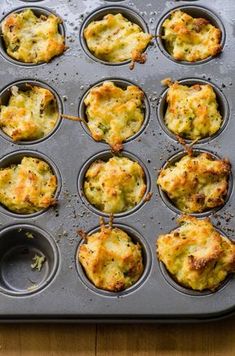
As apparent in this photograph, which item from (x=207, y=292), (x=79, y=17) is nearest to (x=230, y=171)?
(x=207, y=292)

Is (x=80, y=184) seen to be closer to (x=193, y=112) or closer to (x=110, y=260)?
(x=110, y=260)

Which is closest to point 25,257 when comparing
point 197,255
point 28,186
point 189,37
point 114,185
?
point 28,186

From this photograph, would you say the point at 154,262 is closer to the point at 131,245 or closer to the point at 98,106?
the point at 131,245

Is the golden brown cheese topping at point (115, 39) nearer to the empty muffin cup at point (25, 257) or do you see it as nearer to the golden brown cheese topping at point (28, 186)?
the golden brown cheese topping at point (28, 186)

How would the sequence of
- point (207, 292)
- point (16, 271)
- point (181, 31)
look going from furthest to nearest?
point (181, 31) → point (16, 271) → point (207, 292)

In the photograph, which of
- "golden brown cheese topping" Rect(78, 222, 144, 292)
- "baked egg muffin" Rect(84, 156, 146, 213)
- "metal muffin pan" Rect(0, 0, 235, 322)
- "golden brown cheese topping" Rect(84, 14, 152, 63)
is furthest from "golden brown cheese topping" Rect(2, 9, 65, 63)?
"golden brown cheese topping" Rect(78, 222, 144, 292)

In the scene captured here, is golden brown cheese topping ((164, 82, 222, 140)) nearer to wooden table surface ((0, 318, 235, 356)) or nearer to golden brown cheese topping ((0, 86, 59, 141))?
golden brown cheese topping ((0, 86, 59, 141))
